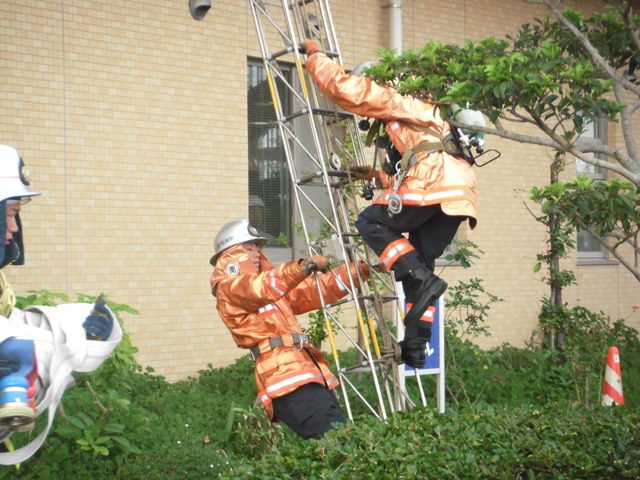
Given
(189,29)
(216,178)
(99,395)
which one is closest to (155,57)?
(189,29)

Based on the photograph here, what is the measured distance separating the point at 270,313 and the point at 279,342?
22cm

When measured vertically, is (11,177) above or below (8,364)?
above

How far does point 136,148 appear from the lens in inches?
368

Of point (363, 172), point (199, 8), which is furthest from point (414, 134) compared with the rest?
point (199, 8)

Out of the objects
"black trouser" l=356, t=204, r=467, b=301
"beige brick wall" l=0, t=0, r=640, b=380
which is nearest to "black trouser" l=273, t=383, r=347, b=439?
"black trouser" l=356, t=204, r=467, b=301

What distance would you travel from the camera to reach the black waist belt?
615 cm

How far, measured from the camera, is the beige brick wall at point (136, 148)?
8734 mm

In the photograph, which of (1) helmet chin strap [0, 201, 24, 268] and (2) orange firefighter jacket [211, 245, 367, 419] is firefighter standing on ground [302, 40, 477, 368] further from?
(1) helmet chin strap [0, 201, 24, 268]

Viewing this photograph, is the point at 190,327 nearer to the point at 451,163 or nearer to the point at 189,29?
the point at 189,29

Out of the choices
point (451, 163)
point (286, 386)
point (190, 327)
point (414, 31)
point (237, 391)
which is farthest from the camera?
point (414, 31)

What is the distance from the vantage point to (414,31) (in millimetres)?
11609

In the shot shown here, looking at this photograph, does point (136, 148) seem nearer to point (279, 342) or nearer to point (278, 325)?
point (278, 325)

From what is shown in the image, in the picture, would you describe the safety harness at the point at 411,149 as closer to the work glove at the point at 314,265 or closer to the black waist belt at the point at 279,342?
the work glove at the point at 314,265

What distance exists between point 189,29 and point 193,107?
82 centimetres
